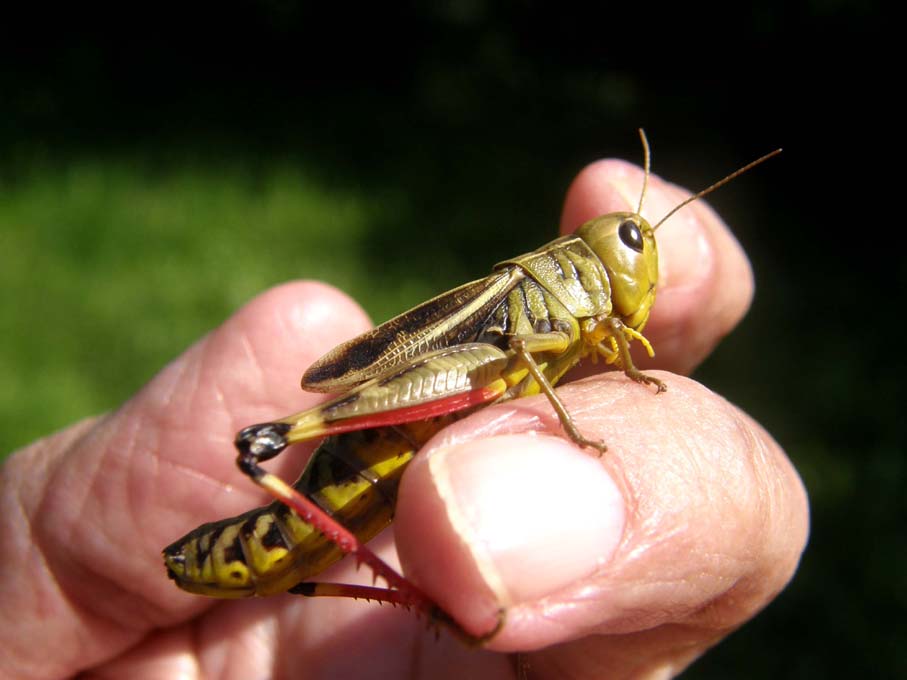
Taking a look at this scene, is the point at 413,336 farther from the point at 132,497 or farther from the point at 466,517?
the point at 132,497

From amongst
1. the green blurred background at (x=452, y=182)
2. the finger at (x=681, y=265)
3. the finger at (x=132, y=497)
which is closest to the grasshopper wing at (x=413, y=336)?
the finger at (x=132, y=497)

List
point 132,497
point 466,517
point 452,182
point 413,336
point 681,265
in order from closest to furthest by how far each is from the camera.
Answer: point 466,517, point 413,336, point 132,497, point 681,265, point 452,182

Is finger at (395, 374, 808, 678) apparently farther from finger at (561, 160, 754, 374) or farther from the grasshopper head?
finger at (561, 160, 754, 374)

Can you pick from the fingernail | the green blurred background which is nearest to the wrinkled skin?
the fingernail

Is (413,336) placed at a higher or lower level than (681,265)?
higher

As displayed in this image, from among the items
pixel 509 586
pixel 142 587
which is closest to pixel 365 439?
pixel 509 586

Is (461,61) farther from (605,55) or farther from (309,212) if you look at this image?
(309,212)

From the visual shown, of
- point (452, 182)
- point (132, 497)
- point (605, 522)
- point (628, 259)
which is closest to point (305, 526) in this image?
point (605, 522)
